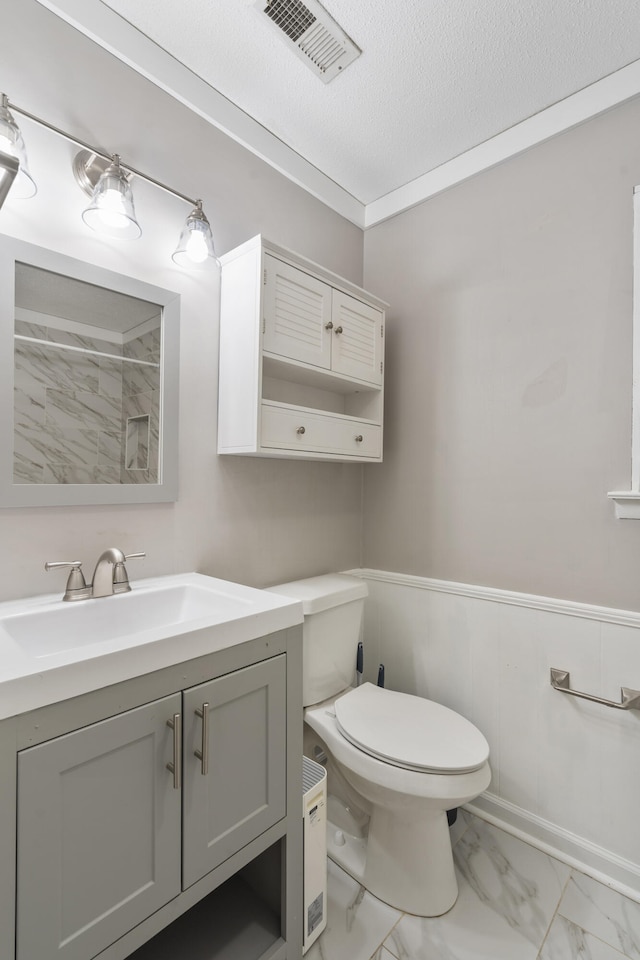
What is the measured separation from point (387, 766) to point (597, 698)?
0.71 metres

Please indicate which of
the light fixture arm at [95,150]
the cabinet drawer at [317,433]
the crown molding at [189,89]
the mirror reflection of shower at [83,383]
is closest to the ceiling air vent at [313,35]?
the crown molding at [189,89]

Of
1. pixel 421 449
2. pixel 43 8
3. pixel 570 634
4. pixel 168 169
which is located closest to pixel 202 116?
pixel 168 169

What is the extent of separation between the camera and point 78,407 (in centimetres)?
125

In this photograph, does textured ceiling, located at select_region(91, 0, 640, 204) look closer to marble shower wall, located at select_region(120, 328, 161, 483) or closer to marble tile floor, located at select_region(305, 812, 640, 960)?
marble shower wall, located at select_region(120, 328, 161, 483)

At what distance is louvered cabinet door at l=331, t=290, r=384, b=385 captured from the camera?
173cm

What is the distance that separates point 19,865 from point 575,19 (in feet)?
7.54

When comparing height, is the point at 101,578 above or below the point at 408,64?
below

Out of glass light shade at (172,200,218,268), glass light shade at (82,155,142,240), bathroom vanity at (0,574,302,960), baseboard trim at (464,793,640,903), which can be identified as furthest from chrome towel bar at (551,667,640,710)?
glass light shade at (82,155,142,240)

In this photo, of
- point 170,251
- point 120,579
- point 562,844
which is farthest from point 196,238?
point 562,844

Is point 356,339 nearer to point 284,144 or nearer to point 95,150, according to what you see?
point 284,144

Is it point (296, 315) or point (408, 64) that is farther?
point (296, 315)

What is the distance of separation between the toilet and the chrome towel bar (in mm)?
336

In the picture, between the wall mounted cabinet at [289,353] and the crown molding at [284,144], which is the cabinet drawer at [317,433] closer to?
the wall mounted cabinet at [289,353]

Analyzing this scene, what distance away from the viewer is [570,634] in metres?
1.54
